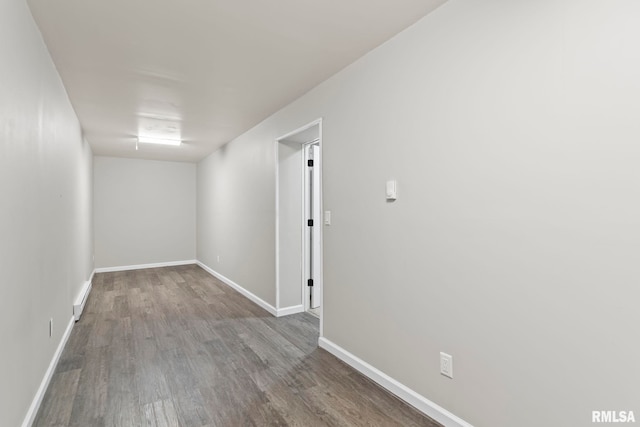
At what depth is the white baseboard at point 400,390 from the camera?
1830 mm

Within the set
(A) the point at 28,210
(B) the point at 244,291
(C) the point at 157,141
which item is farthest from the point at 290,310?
(C) the point at 157,141

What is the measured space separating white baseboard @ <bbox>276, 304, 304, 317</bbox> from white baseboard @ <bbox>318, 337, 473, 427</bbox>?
1048 millimetres

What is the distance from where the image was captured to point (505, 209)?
5.15 ft

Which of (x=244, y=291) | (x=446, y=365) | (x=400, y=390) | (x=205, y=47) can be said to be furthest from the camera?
(x=244, y=291)

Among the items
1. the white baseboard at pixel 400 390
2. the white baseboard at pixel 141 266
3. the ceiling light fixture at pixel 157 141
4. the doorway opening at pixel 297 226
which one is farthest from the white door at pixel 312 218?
the white baseboard at pixel 141 266

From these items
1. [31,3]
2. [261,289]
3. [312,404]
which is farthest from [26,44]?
[261,289]

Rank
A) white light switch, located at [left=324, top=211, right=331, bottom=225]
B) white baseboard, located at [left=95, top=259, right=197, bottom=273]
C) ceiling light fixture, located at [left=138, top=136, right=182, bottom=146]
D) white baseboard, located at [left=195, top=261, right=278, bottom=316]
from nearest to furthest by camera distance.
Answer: white light switch, located at [left=324, top=211, right=331, bottom=225] → white baseboard, located at [left=195, top=261, right=278, bottom=316] → ceiling light fixture, located at [left=138, top=136, right=182, bottom=146] → white baseboard, located at [left=95, top=259, right=197, bottom=273]

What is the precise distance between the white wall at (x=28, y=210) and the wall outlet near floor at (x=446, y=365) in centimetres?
218

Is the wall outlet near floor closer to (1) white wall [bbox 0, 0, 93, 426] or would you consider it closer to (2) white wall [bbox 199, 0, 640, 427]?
(2) white wall [bbox 199, 0, 640, 427]

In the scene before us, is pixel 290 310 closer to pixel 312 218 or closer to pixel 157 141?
pixel 312 218

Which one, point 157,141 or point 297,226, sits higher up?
point 157,141

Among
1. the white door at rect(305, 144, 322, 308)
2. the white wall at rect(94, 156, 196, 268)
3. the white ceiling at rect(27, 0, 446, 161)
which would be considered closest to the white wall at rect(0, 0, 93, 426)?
the white ceiling at rect(27, 0, 446, 161)

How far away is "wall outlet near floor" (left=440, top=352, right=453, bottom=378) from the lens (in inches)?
71.7

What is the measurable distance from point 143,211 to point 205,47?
5633 mm
